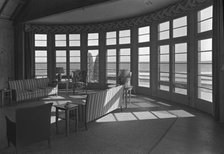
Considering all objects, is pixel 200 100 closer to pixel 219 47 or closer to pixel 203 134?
pixel 219 47

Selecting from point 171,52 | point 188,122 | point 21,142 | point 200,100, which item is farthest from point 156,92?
point 21,142

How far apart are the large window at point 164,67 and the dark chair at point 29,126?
5.64m

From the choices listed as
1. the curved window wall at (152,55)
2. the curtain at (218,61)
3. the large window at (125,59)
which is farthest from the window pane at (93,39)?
the curtain at (218,61)

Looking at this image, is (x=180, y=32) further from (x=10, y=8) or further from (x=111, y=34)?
(x=10, y=8)

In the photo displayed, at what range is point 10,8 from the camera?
934 centimetres

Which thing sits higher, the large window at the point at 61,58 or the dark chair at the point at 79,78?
the large window at the point at 61,58

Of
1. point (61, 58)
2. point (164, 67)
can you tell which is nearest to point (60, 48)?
point (61, 58)

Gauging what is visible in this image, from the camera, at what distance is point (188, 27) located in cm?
699

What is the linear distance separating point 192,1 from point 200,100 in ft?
9.89

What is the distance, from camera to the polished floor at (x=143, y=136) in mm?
3605

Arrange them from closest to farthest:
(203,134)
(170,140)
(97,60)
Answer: (170,140)
(203,134)
(97,60)

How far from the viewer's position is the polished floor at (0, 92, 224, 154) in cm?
361

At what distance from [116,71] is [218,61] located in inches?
236

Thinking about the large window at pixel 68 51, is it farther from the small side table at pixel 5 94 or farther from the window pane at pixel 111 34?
the small side table at pixel 5 94
